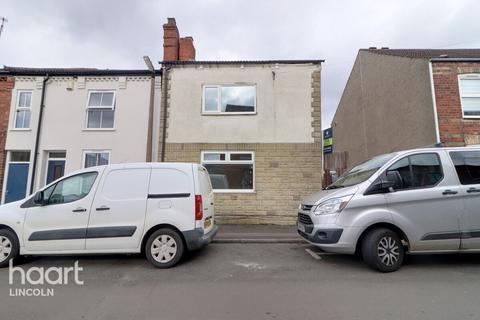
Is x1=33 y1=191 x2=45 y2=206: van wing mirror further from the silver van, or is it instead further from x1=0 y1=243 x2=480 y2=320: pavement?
the silver van

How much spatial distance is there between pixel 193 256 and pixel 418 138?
10.1 m

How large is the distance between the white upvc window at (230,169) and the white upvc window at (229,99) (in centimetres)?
162

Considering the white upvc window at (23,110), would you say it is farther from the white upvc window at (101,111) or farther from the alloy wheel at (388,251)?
the alloy wheel at (388,251)

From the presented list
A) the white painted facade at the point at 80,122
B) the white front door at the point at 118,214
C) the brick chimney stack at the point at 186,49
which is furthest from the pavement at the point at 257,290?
the brick chimney stack at the point at 186,49

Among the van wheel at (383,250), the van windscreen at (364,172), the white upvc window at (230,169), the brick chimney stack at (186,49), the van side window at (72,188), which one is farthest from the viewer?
the brick chimney stack at (186,49)

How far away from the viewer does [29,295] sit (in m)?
4.25

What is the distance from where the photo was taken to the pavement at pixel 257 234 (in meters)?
7.71

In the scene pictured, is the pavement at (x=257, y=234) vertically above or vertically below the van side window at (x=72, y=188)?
below

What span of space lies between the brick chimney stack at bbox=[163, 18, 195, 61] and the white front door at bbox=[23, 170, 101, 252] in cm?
758

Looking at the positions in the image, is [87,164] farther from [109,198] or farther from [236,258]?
[236,258]

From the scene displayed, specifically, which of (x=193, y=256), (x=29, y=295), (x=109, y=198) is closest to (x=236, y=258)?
(x=193, y=256)

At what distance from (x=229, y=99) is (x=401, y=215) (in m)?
7.51

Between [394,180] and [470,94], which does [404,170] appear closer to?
[394,180]

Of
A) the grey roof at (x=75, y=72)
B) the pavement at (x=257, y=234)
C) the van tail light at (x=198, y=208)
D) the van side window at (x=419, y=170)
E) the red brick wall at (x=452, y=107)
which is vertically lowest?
the pavement at (x=257, y=234)
